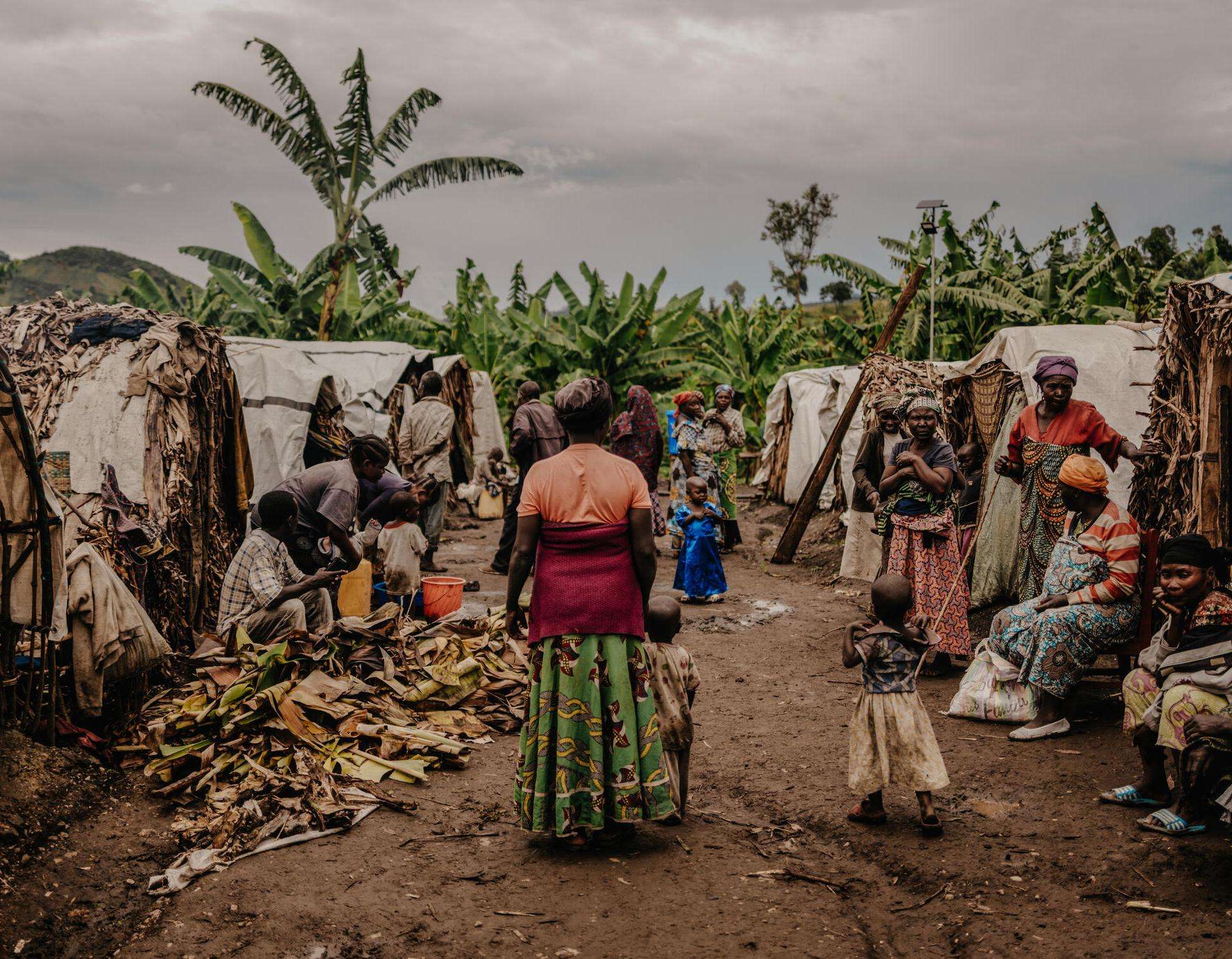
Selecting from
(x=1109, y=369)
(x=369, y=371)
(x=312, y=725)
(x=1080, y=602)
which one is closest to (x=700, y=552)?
(x=1109, y=369)

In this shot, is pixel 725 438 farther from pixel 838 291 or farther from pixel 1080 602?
pixel 838 291

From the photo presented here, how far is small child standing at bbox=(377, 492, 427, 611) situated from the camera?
24.0 ft

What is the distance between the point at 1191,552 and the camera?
4.01m

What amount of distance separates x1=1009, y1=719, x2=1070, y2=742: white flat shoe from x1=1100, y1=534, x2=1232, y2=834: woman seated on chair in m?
0.91

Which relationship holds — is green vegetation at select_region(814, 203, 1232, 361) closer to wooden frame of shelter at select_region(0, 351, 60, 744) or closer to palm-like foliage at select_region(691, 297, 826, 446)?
palm-like foliage at select_region(691, 297, 826, 446)

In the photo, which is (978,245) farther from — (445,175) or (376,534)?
(376,534)

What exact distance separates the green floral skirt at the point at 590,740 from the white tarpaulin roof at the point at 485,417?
12692 mm

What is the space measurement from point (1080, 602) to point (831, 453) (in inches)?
189

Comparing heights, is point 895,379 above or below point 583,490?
above

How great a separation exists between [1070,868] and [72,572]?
14.8 ft

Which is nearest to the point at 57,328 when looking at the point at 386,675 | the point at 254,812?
the point at 386,675

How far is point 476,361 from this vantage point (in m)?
18.4

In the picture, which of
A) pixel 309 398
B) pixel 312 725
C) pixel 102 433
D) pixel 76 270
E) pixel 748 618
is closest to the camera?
pixel 312 725

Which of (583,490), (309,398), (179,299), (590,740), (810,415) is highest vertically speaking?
(179,299)
